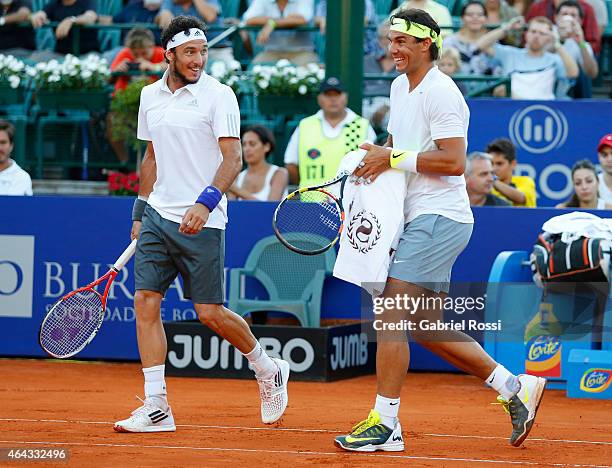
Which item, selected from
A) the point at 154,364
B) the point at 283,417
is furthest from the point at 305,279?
the point at 154,364

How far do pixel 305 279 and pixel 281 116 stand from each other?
3.01 meters

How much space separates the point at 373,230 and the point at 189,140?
43.2 inches

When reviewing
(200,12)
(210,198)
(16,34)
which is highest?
(200,12)

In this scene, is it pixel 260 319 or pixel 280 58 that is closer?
pixel 260 319

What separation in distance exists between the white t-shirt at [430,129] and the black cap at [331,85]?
461 cm

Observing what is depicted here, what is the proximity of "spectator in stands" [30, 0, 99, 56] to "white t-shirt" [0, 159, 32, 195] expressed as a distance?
3.22m

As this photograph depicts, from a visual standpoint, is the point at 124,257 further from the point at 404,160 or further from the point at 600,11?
the point at 600,11

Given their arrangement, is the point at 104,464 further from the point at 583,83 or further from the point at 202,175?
the point at 583,83

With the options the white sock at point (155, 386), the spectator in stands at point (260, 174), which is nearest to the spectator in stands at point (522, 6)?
the spectator in stands at point (260, 174)

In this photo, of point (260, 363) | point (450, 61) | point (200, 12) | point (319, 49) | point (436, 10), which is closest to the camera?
point (260, 363)

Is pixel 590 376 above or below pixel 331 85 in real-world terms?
below

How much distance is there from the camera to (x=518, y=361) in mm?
8781

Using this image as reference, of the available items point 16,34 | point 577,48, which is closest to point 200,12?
point 16,34

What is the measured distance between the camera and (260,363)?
21.8 feet
